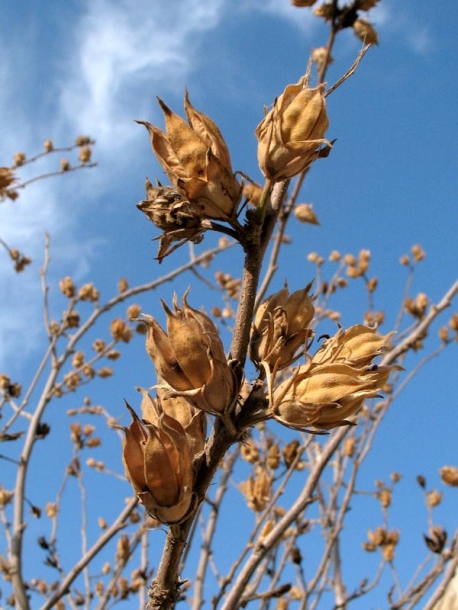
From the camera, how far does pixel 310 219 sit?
430 cm

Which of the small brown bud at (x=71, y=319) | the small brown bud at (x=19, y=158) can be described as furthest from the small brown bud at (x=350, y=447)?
the small brown bud at (x=19, y=158)

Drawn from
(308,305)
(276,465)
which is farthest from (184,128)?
(276,465)

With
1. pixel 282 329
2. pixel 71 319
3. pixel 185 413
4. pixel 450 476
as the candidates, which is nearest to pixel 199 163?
pixel 282 329

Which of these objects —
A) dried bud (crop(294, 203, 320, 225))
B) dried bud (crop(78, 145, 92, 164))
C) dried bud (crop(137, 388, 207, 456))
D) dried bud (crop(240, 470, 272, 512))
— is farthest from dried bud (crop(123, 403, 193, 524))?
dried bud (crop(78, 145, 92, 164))

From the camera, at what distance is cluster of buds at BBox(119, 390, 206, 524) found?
107cm

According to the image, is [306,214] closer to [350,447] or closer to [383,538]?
[350,447]

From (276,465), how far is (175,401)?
8.26 ft

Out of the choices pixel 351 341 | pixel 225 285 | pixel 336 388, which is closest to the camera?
pixel 336 388

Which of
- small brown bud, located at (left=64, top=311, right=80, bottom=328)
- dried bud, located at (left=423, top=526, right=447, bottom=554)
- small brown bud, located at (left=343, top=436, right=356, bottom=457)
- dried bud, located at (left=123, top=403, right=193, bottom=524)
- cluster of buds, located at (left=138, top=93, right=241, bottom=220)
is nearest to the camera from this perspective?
dried bud, located at (left=123, top=403, right=193, bottom=524)

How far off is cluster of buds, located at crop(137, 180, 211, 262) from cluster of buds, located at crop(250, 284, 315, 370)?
22cm

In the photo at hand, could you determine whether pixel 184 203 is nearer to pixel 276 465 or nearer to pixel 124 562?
pixel 276 465

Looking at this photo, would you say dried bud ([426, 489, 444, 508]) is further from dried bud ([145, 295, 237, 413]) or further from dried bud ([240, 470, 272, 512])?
dried bud ([145, 295, 237, 413])

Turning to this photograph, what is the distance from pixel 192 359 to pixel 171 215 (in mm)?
313

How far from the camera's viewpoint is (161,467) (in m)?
1.07
